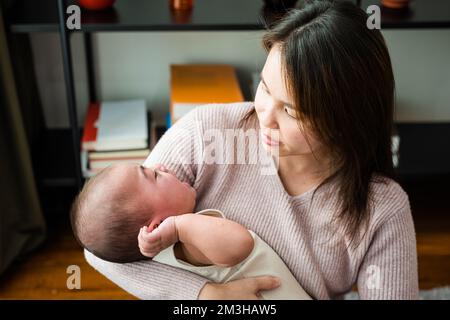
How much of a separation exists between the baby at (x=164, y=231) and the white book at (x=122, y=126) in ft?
2.58

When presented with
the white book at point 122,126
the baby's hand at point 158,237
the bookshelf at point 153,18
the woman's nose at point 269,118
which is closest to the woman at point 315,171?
the woman's nose at point 269,118

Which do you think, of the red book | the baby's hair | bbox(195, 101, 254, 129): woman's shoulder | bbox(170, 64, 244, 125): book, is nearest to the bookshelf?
the red book

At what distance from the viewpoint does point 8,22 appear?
156 cm

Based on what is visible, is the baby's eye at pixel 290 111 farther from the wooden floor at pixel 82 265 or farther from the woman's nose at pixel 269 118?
the wooden floor at pixel 82 265

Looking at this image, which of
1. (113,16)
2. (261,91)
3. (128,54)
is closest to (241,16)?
(113,16)

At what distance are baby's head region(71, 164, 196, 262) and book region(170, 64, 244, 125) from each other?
2.42 ft

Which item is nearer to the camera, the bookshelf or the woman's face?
the woman's face

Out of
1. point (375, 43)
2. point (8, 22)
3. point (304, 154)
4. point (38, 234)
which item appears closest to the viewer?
point (375, 43)

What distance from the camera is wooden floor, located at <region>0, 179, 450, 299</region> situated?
1724 mm

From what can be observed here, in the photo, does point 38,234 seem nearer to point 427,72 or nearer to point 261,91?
point 261,91

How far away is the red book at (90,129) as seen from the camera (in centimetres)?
176

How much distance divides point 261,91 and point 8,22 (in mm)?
933

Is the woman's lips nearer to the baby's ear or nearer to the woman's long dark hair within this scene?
the woman's long dark hair

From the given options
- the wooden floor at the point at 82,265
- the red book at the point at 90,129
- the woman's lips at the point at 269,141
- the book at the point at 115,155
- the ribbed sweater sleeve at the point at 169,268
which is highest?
the woman's lips at the point at 269,141
